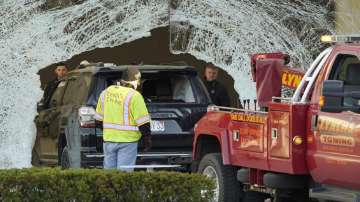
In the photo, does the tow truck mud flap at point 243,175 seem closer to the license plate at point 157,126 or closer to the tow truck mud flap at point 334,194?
the tow truck mud flap at point 334,194

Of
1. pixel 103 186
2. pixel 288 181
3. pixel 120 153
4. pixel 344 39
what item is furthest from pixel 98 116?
pixel 103 186

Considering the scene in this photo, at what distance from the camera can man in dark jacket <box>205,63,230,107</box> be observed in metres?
17.9

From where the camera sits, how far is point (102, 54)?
19703 mm

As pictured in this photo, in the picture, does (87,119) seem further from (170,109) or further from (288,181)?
(288,181)

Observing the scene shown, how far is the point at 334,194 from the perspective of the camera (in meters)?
10.8

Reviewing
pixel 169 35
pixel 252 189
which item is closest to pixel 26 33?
pixel 169 35

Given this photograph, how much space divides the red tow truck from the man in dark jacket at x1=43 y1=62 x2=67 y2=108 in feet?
15.7

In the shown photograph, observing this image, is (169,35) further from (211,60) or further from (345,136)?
(345,136)

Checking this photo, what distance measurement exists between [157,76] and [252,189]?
3274mm

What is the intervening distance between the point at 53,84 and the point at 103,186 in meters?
8.33

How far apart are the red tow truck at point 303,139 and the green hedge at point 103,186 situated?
4.84 ft

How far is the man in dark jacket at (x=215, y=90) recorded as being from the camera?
58.8ft

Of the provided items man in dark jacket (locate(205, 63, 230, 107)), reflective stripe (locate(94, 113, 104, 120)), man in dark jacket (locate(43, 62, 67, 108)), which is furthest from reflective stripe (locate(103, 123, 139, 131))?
man in dark jacket (locate(205, 63, 230, 107))

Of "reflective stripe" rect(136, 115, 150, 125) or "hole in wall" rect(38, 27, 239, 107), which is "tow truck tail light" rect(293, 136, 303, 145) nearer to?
"reflective stripe" rect(136, 115, 150, 125)
